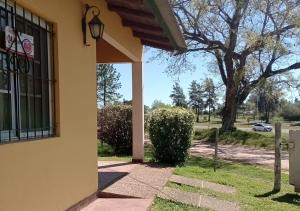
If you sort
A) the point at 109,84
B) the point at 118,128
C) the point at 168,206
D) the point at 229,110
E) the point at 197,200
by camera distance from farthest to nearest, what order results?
the point at 109,84 < the point at 229,110 < the point at 118,128 < the point at 197,200 < the point at 168,206

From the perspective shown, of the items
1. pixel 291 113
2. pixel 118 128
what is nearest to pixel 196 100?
pixel 291 113

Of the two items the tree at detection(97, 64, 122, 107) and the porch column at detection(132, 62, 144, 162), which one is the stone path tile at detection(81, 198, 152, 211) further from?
the tree at detection(97, 64, 122, 107)

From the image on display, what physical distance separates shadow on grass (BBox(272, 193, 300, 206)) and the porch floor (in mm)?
2345

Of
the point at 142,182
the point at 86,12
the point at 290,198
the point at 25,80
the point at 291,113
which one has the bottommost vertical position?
the point at 291,113

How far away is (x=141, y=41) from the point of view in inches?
458

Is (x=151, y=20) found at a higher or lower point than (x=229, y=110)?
higher

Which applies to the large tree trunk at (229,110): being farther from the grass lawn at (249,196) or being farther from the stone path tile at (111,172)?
the stone path tile at (111,172)

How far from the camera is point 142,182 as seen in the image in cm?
838

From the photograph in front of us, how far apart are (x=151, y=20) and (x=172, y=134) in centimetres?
395

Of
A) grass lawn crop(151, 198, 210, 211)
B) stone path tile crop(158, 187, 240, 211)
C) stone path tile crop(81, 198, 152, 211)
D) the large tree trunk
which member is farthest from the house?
the large tree trunk

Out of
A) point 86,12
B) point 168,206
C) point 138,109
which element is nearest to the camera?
point 86,12

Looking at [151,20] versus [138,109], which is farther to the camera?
[138,109]

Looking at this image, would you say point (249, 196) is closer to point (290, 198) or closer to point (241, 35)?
point (290, 198)

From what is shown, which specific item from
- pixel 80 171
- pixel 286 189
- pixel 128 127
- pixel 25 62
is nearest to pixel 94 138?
pixel 80 171
